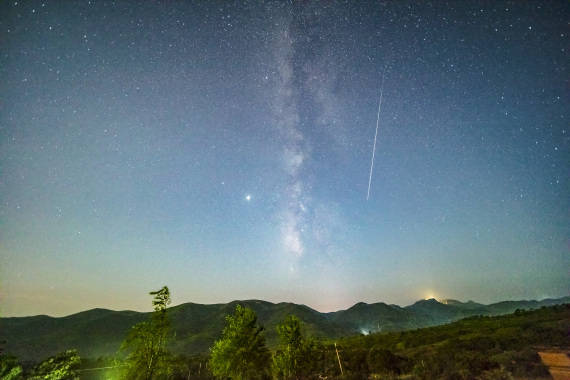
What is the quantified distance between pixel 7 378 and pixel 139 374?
8.61m

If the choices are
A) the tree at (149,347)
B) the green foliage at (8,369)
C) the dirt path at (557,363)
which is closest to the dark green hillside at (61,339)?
the tree at (149,347)

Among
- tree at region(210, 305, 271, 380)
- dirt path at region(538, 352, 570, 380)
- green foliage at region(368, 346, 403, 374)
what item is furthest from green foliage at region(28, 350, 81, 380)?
dirt path at region(538, 352, 570, 380)

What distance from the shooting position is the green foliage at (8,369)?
1527 centimetres

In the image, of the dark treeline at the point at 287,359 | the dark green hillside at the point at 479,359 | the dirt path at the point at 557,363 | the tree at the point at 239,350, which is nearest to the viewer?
the dirt path at the point at 557,363

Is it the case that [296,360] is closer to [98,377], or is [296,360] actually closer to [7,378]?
[7,378]

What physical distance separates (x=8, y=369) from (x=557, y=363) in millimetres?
39530

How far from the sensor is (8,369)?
16.1 m

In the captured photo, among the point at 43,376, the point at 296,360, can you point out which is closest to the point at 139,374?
the point at 43,376

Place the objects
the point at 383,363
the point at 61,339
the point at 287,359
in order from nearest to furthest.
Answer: the point at 287,359 < the point at 383,363 < the point at 61,339

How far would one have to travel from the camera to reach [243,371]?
28672 millimetres

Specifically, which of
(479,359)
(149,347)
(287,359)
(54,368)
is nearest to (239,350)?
(287,359)

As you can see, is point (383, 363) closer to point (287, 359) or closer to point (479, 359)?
point (479, 359)

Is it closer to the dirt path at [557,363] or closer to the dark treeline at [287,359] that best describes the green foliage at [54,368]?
the dark treeline at [287,359]

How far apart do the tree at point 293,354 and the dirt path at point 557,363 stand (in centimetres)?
1928
